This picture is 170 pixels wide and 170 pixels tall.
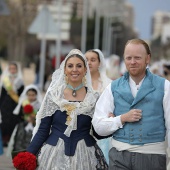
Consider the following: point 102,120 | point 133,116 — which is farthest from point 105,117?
point 133,116

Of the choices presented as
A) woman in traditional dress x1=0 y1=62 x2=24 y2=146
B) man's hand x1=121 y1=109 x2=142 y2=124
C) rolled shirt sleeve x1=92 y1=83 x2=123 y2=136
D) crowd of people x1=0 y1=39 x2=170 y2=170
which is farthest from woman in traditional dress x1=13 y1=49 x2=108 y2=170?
woman in traditional dress x1=0 y1=62 x2=24 y2=146

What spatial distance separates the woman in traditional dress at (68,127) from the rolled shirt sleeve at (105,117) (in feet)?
1.54

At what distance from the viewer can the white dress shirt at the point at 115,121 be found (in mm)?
5379

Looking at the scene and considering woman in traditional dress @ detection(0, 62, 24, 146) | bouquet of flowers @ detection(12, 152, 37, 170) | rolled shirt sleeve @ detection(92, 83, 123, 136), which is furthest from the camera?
woman in traditional dress @ detection(0, 62, 24, 146)

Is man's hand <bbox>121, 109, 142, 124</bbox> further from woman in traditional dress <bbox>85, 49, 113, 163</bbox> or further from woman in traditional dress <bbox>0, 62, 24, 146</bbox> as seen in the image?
woman in traditional dress <bbox>0, 62, 24, 146</bbox>

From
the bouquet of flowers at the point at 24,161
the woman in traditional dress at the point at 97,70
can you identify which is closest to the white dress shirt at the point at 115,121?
the bouquet of flowers at the point at 24,161

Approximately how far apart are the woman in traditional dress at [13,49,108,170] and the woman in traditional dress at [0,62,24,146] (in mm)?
7680

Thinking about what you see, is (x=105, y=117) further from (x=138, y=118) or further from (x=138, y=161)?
(x=138, y=161)

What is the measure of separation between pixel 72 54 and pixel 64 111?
497 millimetres

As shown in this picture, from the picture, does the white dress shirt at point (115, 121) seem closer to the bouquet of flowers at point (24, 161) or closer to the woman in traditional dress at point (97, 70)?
the bouquet of flowers at point (24, 161)

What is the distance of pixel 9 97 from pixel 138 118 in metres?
9.10

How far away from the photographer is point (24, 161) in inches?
227

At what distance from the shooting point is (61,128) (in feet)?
20.0

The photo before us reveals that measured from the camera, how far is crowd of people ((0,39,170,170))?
5.38 metres
